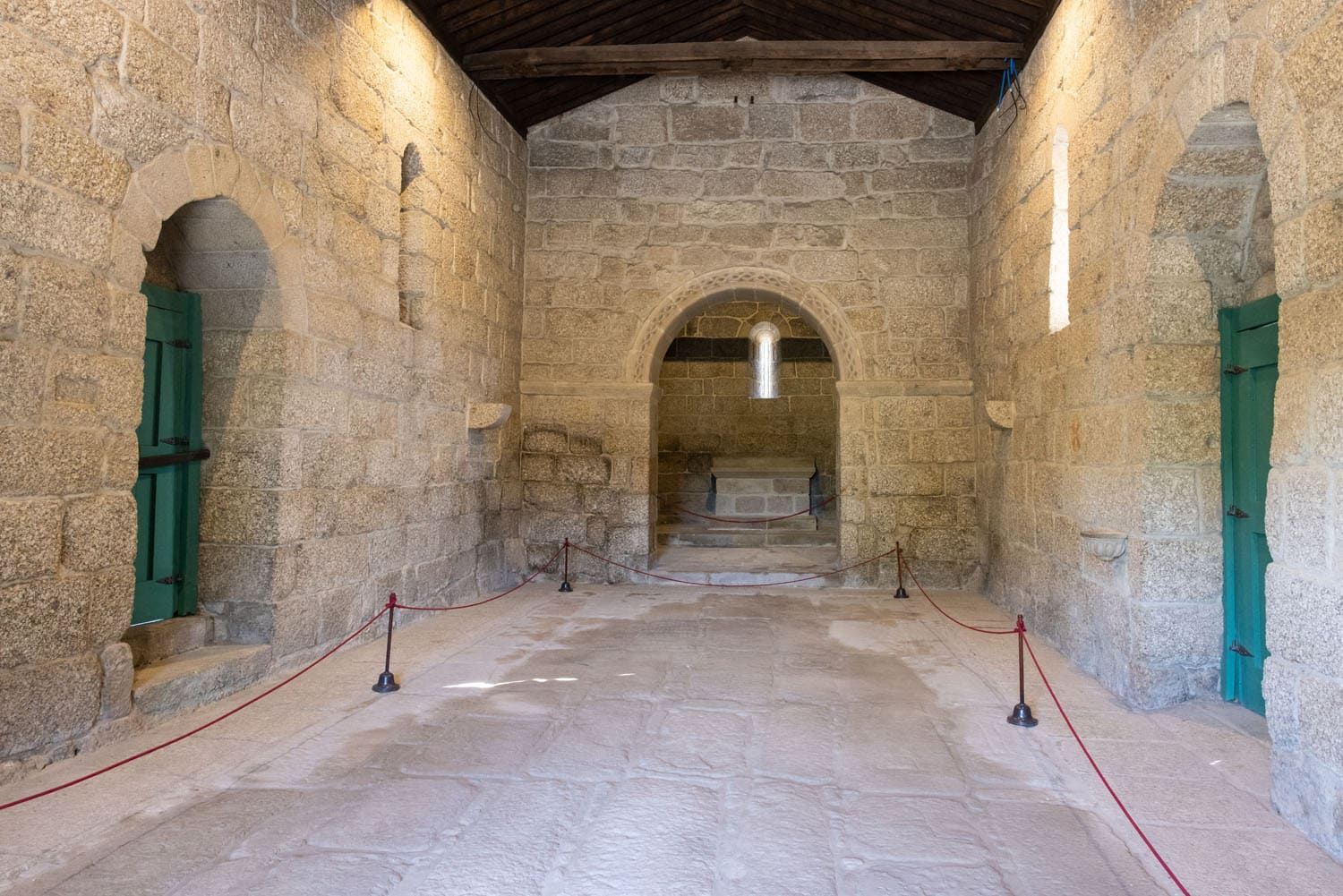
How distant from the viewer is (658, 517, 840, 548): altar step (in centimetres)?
764

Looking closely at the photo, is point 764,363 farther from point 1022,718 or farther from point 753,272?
point 1022,718

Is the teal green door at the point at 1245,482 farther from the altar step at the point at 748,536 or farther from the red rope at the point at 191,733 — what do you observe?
the altar step at the point at 748,536

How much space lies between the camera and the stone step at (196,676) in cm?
288

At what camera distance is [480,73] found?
17.6ft

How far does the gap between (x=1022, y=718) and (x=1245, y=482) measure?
1.30 m

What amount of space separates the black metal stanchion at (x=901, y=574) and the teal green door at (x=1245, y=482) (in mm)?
2538

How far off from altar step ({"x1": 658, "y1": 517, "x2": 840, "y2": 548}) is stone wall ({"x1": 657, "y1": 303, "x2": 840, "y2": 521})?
248 centimetres

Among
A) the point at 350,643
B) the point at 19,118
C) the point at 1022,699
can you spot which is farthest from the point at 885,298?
the point at 19,118

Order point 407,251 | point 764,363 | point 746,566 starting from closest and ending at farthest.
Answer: point 407,251 → point 746,566 → point 764,363

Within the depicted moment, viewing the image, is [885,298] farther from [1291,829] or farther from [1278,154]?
[1291,829]

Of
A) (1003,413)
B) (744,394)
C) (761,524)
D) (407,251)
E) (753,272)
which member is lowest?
(761,524)

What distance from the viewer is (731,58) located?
5.27 m

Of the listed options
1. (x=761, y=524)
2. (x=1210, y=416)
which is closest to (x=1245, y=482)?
(x=1210, y=416)

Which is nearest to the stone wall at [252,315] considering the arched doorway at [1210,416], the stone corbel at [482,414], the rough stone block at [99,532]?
the rough stone block at [99,532]
